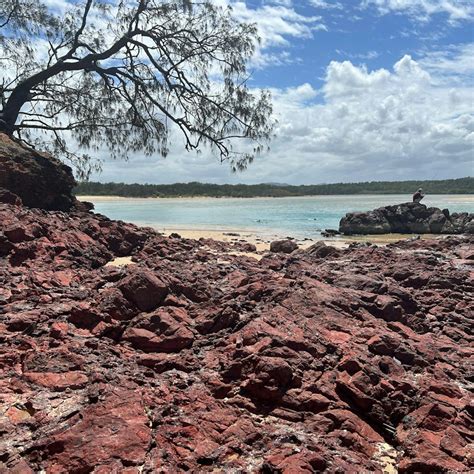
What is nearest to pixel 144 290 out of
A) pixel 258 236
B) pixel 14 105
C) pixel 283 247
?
pixel 283 247

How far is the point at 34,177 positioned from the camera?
32.9 ft

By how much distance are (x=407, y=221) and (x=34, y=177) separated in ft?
76.0

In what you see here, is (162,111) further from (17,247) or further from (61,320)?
(61,320)

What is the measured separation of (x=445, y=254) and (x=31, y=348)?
353 inches

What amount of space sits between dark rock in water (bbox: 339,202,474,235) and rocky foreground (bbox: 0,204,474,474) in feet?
67.7

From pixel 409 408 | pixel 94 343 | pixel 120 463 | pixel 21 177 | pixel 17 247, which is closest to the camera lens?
pixel 120 463

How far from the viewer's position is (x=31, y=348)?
4.09 metres

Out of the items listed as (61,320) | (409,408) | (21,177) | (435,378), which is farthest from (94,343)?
(21,177)

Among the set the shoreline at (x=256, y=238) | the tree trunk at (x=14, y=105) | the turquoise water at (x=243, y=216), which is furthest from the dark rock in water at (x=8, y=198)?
the turquoise water at (x=243, y=216)

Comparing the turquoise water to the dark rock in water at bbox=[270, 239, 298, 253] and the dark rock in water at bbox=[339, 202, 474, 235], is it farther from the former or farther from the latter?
the dark rock in water at bbox=[270, 239, 298, 253]

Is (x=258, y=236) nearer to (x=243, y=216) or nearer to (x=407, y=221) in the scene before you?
(x=407, y=221)

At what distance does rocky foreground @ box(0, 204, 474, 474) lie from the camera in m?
3.21

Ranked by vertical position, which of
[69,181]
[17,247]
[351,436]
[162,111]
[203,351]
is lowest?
[351,436]

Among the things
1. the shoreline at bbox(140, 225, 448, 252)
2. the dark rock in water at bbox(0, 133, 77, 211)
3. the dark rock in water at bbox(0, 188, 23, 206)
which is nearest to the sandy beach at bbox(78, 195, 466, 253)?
the shoreline at bbox(140, 225, 448, 252)
